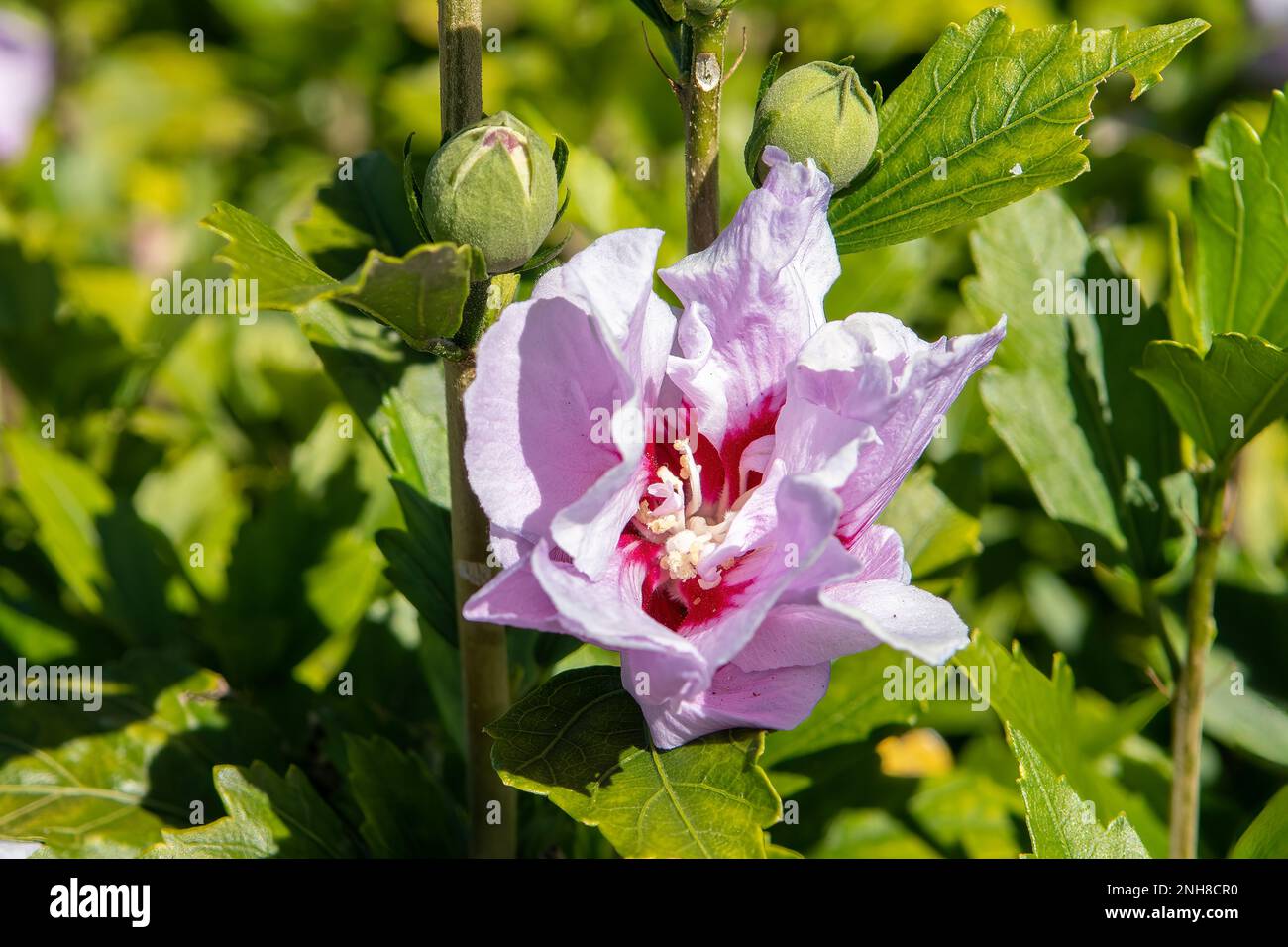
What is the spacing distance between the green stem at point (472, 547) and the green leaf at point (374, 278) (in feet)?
0.16

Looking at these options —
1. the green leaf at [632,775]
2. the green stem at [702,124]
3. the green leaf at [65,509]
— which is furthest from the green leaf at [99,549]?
the green stem at [702,124]

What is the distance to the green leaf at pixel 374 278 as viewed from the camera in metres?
0.72

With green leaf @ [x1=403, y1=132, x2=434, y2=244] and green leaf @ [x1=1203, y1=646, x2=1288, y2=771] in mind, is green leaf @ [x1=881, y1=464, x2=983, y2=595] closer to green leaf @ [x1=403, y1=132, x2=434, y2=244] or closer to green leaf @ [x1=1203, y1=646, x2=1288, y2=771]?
green leaf @ [x1=1203, y1=646, x2=1288, y2=771]

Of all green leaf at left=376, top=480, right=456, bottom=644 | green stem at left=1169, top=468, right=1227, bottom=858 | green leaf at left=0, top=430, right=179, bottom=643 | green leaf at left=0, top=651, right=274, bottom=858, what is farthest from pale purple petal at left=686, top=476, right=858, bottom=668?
green leaf at left=0, top=430, right=179, bottom=643

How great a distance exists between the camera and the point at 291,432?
6.09ft

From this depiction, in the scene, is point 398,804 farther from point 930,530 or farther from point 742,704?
point 930,530

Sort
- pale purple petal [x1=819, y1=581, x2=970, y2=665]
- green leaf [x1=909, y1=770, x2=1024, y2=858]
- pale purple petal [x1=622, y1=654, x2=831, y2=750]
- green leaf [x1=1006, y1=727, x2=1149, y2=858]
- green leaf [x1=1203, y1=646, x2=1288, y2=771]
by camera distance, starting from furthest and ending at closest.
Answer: green leaf [x1=909, y1=770, x2=1024, y2=858]
green leaf [x1=1203, y1=646, x2=1288, y2=771]
green leaf [x1=1006, y1=727, x2=1149, y2=858]
pale purple petal [x1=622, y1=654, x2=831, y2=750]
pale purple petal [x1=819, y1=581, x2=970, y2=665]

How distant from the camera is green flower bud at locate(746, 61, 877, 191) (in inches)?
33.4

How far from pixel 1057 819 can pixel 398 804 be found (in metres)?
0.53

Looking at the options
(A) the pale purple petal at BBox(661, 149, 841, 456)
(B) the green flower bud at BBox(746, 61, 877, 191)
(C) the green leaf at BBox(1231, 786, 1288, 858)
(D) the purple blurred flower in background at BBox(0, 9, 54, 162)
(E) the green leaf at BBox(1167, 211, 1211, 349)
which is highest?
(D) the purple blurred flower in background at BBox(0, 9, 54, 162)

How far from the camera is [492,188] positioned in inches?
30.1

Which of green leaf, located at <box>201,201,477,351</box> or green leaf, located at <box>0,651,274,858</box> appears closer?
green leaf, located at <box>201,201,477,351</box>
